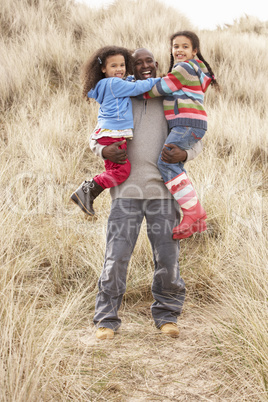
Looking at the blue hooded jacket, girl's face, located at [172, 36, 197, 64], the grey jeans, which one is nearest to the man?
the grey jeans

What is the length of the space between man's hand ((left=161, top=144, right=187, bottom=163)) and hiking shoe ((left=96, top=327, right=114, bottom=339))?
1.13 meters

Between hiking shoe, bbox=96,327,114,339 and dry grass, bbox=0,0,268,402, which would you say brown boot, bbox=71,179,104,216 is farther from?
hiking shoe, bbox=96,327,114,339

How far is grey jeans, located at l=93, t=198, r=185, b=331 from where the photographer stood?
2525 millimetres

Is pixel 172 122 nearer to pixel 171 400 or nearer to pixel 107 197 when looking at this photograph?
pixel 171 400

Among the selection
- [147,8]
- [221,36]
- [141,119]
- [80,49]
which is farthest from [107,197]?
[147,8]

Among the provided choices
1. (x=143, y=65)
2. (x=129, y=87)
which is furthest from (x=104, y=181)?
(x=143, y=65)

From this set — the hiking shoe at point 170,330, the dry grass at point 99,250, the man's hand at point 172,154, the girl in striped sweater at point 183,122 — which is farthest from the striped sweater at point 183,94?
the hiking shoe at point 170,330

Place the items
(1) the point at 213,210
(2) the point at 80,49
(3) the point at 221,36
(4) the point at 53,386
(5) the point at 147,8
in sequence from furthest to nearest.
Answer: (5) the point at 147,8
(3) the point at 221,36
(2) the point at 80,49
(1) the point at 213,210
(4) the point at 53,386

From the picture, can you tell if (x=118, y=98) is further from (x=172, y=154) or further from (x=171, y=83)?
(x=172, y=154)

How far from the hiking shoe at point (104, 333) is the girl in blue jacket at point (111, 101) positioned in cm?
76

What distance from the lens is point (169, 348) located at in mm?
2490

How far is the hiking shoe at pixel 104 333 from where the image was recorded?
2.51m

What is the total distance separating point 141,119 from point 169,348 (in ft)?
4.77

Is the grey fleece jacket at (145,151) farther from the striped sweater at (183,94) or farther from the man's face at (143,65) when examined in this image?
the man's face at (143,65)
